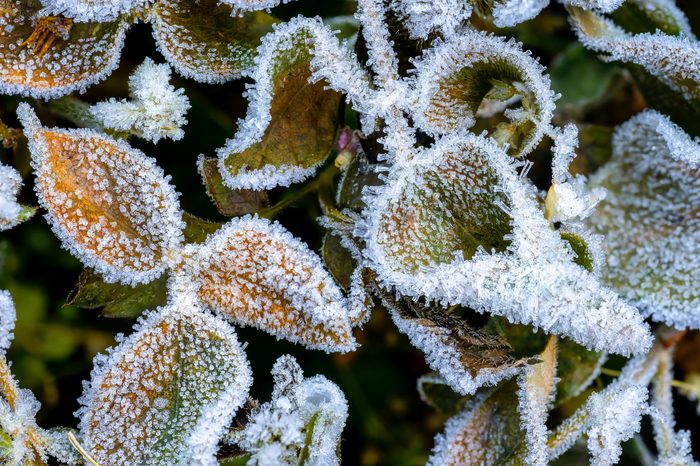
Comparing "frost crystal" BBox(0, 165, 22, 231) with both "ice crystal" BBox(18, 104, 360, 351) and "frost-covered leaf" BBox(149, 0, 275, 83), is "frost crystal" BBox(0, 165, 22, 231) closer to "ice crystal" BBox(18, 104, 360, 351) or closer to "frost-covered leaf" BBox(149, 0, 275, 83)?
"ice crystal" BBox(18, 104, 360, 351)

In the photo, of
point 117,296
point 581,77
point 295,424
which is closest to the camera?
point 295,424

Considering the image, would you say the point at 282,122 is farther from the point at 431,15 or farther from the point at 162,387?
the point at 162,387

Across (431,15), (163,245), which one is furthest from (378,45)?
(163,245)

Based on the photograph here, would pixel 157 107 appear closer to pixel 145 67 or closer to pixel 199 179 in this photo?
pixel 145 67

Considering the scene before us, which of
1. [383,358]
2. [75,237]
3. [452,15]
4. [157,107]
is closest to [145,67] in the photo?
[157,107]

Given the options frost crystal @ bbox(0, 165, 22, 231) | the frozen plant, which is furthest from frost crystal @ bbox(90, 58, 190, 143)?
frost crystal @ bbox(0, 165, 22, 231)

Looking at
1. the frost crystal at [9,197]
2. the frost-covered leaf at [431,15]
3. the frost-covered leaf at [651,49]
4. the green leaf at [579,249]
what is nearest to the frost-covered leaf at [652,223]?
the frost-covered leaf at [651,49]

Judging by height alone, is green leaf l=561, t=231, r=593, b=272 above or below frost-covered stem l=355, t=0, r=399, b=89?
below
